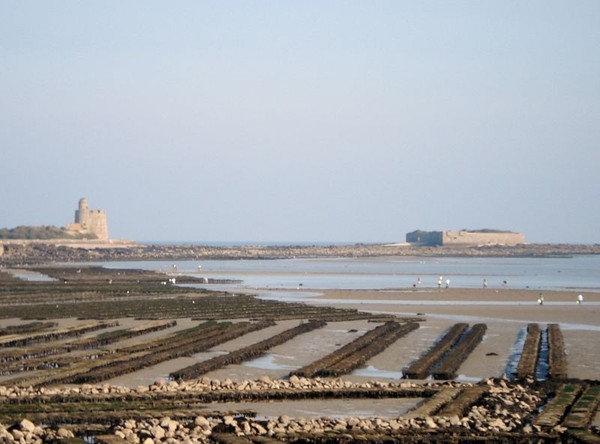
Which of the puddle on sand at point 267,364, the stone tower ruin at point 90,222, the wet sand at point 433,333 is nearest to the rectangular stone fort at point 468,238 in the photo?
the stone tower ruin at point 90,222

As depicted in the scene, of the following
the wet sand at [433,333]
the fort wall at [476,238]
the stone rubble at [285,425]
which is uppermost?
the fort wall at [476,238]

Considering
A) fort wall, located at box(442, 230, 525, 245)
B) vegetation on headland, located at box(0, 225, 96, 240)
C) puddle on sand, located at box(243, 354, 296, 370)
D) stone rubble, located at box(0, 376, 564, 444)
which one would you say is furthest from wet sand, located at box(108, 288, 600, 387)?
fort wall, located at box(442, 230, 525, 245)

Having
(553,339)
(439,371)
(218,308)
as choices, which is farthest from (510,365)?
(218,308)

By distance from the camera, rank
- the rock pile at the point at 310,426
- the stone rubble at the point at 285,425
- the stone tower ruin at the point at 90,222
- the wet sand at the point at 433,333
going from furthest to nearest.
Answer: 1. the stone tower ruin at the point at 90,222
2. the wet sand at the point at 433,333
3. the rock pile at the point at 310,426
4. the stone rubble at the point at 285,425

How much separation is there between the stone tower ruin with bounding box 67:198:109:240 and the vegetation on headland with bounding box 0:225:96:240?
5.05 m

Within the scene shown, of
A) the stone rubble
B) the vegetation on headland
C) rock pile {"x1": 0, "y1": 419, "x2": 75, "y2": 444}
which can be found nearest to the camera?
rock pile {"x1": 0, "y1": 419, "x2": 75, "y2": 444}

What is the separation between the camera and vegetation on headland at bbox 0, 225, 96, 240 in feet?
509

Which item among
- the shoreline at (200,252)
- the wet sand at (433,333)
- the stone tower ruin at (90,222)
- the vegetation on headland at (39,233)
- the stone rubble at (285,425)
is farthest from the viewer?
the stone tower ruin at (90,222)

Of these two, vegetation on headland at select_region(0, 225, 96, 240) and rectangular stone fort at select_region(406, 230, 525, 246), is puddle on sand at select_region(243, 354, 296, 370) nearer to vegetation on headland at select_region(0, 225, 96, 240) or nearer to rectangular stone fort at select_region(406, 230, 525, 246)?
vegetation on headland at select_region(0, 225, 96, 240)

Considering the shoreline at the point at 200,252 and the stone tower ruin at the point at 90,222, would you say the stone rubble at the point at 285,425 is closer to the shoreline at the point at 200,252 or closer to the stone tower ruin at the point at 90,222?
the shoreline at the point at 200,252

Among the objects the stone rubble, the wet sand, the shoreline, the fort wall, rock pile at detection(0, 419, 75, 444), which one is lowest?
rock pile at detection(0, 419, 75, 444)

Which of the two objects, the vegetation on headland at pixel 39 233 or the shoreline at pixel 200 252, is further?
the vegetation on headland at pixel 39 233

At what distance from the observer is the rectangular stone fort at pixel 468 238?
170750mm

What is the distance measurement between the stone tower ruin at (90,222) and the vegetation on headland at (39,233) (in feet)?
16.6
